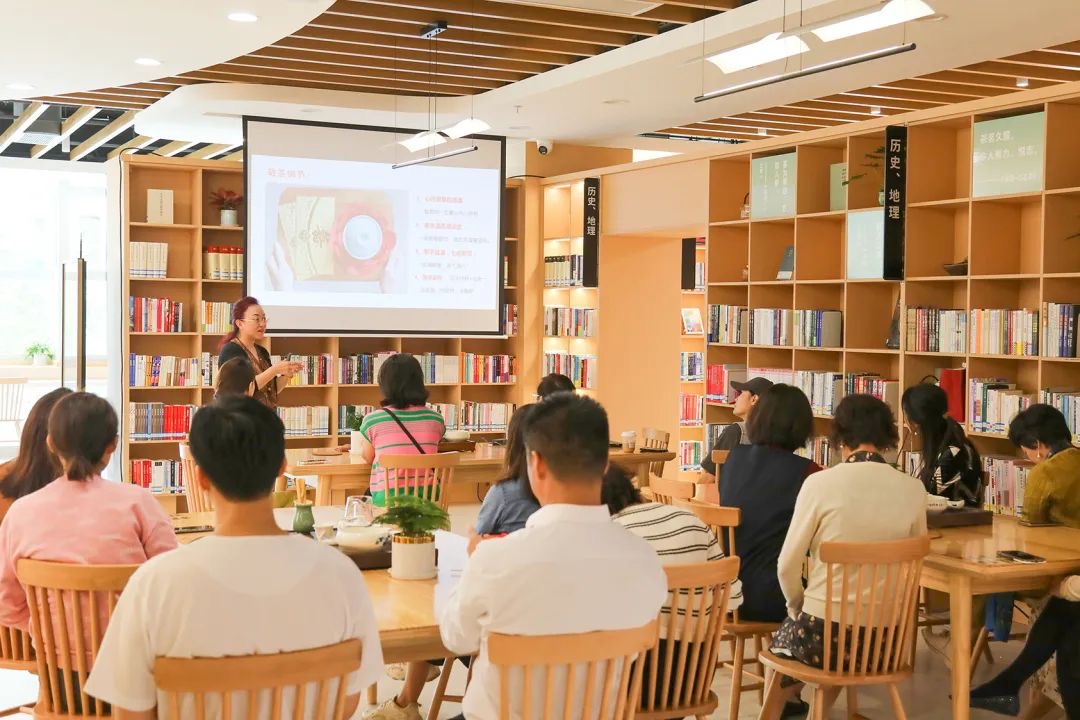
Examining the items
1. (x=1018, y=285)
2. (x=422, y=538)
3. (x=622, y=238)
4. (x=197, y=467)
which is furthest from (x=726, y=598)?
(x=622, y=238)

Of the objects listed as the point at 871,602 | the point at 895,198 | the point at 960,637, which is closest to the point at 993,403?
the point at 895,198

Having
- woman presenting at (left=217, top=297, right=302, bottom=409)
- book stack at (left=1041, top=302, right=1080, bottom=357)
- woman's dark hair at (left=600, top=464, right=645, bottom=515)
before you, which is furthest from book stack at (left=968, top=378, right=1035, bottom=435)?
woman presenting at (left=217, top=297, right=302, bottom=409)

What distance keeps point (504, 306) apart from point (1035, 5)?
5092 mm

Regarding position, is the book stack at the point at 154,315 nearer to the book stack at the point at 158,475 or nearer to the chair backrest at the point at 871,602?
the book stack at the point at 158,475

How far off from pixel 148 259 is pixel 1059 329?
255 inches

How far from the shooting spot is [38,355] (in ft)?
52.6

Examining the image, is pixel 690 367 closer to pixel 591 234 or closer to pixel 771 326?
pixel 591 234

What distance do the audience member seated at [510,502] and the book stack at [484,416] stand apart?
250 inches

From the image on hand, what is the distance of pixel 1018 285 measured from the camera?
6.48 meters

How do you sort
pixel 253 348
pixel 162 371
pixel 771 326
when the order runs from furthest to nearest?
pixel 162 371
pixel 771 326
pixel 253 348

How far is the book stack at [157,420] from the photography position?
29.3 ft

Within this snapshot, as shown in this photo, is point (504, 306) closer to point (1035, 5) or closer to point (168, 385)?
point (168, 385)

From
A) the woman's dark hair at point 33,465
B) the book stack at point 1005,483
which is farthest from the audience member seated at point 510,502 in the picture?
the book stack at point 1005,483

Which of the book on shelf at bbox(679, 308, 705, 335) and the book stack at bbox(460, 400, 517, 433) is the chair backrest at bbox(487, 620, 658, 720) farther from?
the book on shelf at bbox(679, 308, 705, 335)
